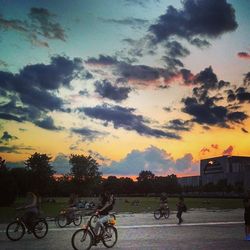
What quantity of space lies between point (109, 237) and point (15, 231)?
446cm

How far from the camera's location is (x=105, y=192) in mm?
15977

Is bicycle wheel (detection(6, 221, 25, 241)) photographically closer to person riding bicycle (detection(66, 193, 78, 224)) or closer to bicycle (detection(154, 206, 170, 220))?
person riding bicycle (detection(66, 193, 78, 224))

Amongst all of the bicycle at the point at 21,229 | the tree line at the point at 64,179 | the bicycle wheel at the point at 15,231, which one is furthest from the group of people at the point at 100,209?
the tree line at the point at 64,179

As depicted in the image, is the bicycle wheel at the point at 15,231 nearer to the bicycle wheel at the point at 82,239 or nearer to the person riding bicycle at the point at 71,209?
the bicycle wheel at the point at 82,239

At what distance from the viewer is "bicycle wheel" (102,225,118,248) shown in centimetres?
1578

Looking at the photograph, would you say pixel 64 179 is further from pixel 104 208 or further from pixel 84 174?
pixel 104 208

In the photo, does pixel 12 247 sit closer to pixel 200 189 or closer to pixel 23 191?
pixel 23 191

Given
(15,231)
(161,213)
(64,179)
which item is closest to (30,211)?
(15,231)

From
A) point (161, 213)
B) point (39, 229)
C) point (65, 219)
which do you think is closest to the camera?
point (39, 229)

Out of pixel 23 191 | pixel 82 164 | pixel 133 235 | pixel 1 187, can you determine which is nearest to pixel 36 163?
pixel 23 191

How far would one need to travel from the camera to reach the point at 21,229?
60.0ft

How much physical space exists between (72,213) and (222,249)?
1432 cm

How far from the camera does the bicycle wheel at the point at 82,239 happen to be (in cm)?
1469

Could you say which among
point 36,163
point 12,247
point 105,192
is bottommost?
point 12,247
